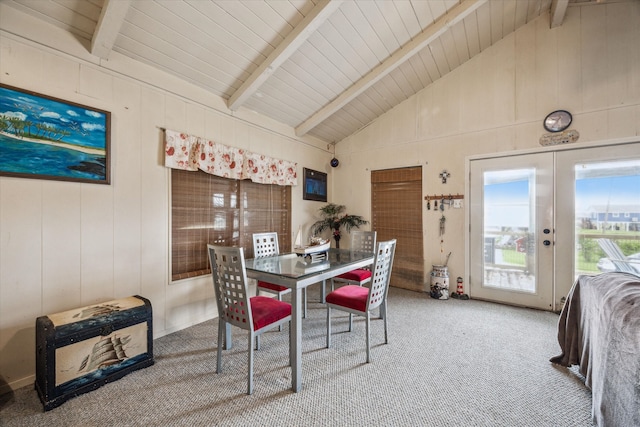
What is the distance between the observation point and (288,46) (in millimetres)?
2523

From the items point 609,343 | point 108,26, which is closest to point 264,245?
point 108,26

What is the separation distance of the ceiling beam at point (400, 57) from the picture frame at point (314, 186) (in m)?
0.75

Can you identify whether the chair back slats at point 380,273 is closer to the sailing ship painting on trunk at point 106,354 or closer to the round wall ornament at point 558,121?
the sailing ship painting on trunk at point 106,354

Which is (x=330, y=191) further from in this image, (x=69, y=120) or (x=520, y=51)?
(x=69, y=120)

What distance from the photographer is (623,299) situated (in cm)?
141

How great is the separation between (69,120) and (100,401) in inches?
82.6

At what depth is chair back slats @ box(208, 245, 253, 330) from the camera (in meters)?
1.78

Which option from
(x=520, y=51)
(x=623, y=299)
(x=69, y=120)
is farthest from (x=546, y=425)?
(x=520, y=51)

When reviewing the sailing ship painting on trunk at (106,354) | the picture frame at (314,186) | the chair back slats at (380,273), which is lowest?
the sailing ship painting on trunk at (106,354)

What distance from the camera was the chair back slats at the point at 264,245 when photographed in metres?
3.09

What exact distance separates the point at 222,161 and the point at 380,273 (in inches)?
89.0

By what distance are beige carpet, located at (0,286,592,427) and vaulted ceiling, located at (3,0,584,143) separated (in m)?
2.68

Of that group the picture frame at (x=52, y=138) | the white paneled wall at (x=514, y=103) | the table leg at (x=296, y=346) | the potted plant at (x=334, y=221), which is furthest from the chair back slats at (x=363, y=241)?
the picture frame at (x=52, y=138)

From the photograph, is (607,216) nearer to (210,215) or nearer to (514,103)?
(514,103)
